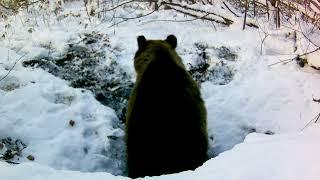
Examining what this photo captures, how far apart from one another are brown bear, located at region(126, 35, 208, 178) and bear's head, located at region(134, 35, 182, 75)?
0.06 meters

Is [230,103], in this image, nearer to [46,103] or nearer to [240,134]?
[240,134]

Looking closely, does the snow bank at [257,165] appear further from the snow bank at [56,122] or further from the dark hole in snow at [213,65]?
the dark hole in snow at [213,65]

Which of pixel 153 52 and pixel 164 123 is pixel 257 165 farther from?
pixel 153 52

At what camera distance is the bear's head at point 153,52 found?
5664 mm

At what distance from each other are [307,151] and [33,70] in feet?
14.3

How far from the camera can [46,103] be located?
6543mm

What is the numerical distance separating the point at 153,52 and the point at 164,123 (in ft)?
3.30

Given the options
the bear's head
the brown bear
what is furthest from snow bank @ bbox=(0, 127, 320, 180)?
the bear's head

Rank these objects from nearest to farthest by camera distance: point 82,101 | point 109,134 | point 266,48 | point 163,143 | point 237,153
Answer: point 237,153 → point 163,143 → point 109,134 → point 82,101 → point 266,48

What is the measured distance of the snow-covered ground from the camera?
6031 mm

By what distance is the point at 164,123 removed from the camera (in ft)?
16.8

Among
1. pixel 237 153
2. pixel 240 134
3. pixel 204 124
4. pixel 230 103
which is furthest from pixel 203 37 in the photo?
pixel 237 153

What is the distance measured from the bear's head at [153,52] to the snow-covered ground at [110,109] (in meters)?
0.77

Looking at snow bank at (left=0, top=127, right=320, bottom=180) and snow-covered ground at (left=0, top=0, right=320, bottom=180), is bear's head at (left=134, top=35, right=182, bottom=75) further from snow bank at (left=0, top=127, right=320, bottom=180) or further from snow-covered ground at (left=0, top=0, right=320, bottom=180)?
snow bank at (left=0, top=127, right=320, bottom=180)
